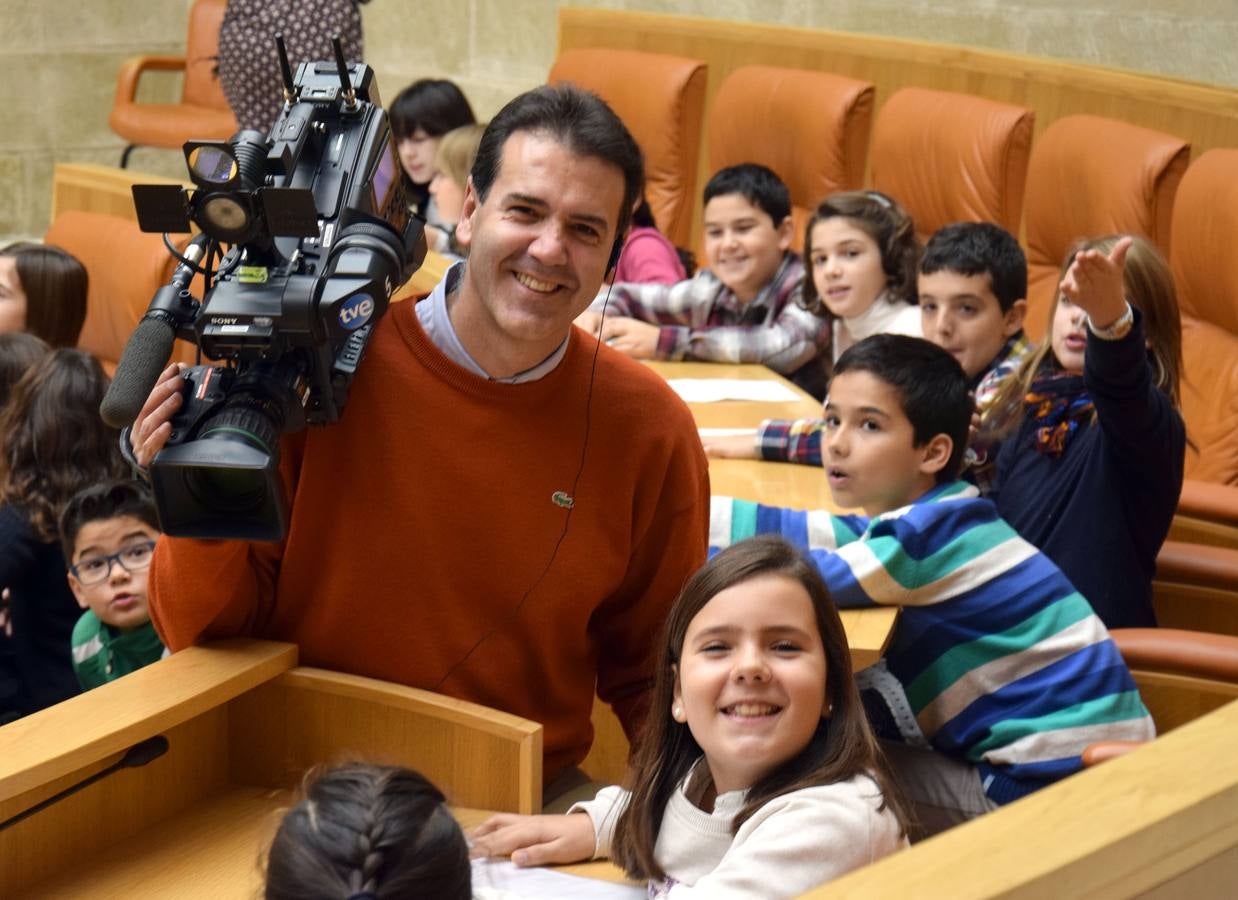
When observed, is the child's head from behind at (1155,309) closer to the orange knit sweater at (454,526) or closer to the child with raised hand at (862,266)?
the child with raised hand at (862,266)

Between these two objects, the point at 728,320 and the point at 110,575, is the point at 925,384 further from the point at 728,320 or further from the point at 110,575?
the point at 728,320

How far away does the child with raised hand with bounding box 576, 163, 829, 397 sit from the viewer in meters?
3.69

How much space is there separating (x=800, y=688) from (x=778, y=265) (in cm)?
239

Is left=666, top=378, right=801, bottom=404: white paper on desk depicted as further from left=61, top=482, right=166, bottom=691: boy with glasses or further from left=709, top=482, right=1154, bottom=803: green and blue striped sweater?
left=61, top=482, right=166, bottom=691: boy with glasses

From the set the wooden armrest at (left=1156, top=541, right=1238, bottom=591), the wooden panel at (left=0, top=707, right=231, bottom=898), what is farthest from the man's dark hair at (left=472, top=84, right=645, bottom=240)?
the wooden armrest at (left=1156, top=541, right=1238, bottom=591)

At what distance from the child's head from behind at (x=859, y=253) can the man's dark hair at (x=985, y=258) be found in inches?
12.6

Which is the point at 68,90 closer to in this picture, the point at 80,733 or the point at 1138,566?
the point at 1138,566

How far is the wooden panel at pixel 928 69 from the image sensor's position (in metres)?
4.10

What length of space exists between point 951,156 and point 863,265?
2.67 ft

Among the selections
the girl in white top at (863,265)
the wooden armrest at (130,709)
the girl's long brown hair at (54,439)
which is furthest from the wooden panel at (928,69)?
the wooden armrest at (130,709)

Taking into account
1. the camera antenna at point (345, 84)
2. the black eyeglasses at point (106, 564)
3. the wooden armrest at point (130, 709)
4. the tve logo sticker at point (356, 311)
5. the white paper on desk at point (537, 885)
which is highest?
the camera antenna at point (345, 84)

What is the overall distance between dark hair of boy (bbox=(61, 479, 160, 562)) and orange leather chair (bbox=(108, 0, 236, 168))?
165 inches

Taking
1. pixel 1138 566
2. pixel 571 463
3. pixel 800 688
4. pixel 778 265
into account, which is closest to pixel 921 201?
pixel 778 265

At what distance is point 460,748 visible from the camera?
178 cm
